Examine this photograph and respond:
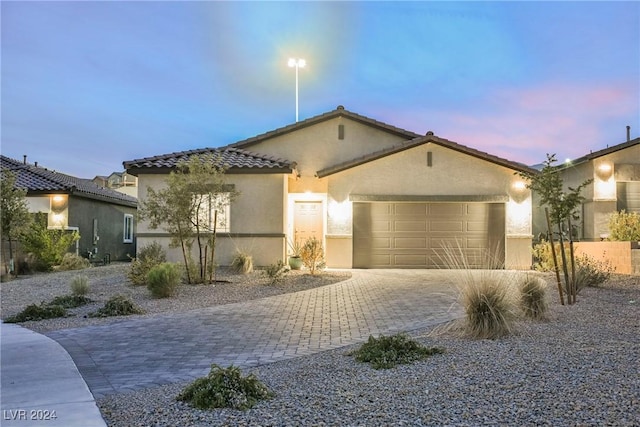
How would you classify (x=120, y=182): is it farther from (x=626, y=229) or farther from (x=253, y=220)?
(x=626, y=229)

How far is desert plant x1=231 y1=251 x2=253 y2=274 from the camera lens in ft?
52.4

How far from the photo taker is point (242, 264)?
16.0 meters

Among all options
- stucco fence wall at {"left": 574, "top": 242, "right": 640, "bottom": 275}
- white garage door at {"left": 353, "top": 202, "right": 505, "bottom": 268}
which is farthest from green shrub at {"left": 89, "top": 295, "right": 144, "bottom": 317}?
stucco fence wall at {"left": 574, "top": 242, "right": 640, "bottom": 275}

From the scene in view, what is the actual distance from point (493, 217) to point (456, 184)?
1753 mm

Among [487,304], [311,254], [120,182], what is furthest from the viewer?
[120,182]

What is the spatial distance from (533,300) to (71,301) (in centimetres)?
914

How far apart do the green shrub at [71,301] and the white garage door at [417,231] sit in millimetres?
9610

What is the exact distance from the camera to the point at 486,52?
1586 cm

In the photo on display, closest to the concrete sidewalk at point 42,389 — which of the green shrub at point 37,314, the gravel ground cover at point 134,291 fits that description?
the gravel ground cover at point 134,291

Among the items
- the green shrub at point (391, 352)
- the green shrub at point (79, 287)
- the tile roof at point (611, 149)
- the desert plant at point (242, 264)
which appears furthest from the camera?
the tile roof at point (611, 149)

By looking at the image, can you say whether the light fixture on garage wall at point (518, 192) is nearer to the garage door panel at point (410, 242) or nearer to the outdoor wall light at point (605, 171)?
the garage door panel at point (410, 242)

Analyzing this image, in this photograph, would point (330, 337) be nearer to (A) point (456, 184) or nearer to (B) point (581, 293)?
(B) point (581, 293)

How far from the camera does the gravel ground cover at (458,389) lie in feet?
13.0

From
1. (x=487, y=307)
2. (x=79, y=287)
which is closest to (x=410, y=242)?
(x=79, y=287)
